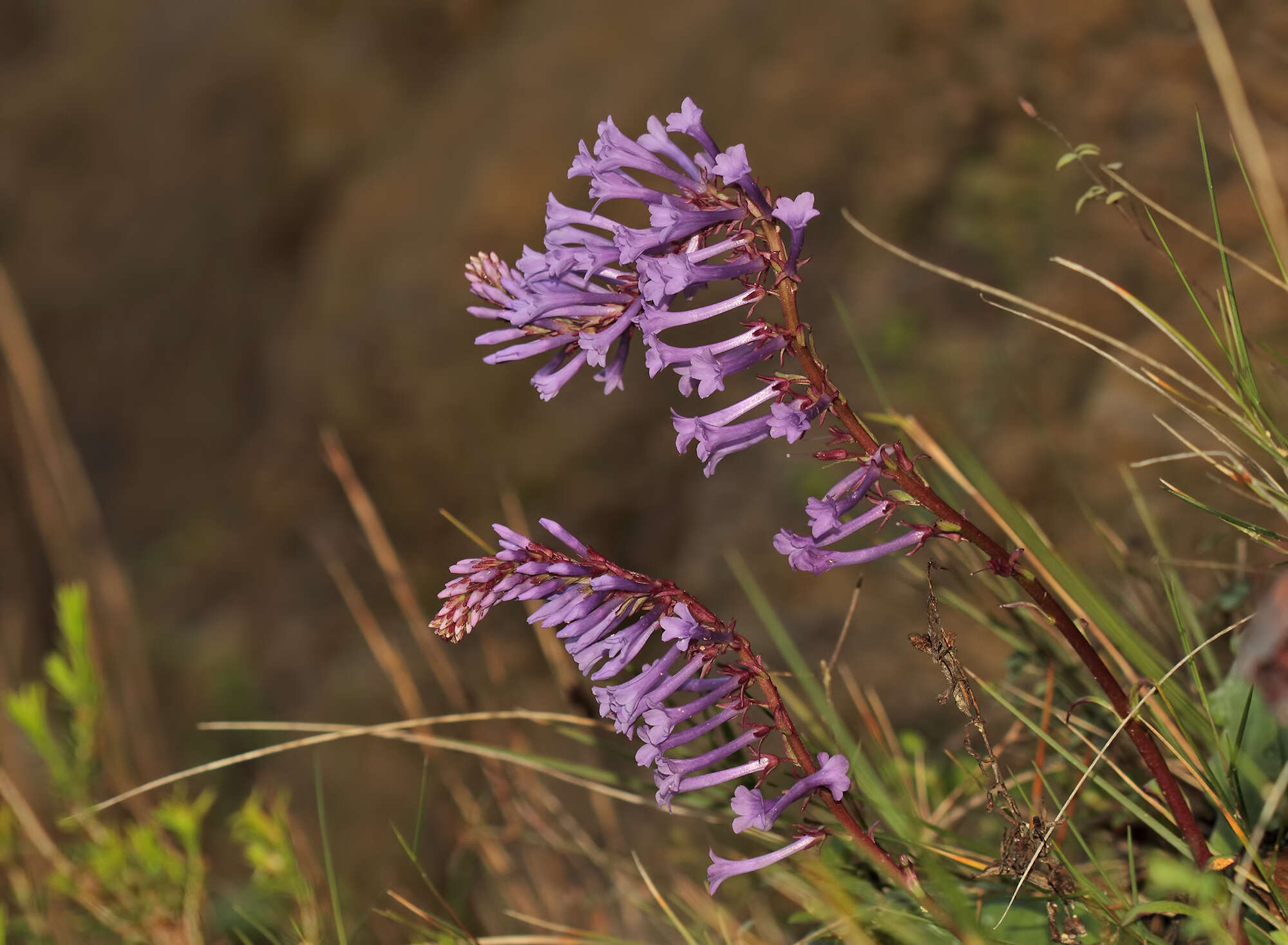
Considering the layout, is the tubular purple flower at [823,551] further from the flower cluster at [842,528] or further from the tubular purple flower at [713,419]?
the tubular purple flower at [713,419]

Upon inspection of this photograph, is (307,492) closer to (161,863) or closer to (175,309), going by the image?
(175,309)

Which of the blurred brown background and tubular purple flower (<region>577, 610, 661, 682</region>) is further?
the blurred brown background

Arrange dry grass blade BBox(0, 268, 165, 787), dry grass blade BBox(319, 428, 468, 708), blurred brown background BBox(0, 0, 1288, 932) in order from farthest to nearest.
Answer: blurred brown background BBox(0, 0, 1288, 932)
dry grass blade BBox(0, 268, 165, 787)
dry grass blade BBox(319, 428, 468, 708)

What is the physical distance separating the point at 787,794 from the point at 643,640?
0.29 metres

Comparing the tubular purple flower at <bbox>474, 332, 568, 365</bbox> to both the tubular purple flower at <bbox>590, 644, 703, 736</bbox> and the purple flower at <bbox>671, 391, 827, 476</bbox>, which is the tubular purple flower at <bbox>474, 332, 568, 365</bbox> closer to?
the purple flower at <bbox>671, 391, 827, 476</bbox>

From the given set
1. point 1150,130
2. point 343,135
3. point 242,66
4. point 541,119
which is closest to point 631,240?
point 1150,130

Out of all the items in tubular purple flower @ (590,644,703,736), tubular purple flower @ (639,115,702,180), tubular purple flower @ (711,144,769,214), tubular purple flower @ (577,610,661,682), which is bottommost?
tubular purple flower @ (590,644,703,736)

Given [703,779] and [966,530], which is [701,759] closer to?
[703,779]

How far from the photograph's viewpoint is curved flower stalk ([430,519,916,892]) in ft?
4.57

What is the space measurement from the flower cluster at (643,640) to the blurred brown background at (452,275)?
979 millimetres

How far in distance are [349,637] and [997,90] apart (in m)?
4.73

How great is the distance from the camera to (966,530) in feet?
4.48

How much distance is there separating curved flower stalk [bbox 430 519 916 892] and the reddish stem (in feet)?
1.03

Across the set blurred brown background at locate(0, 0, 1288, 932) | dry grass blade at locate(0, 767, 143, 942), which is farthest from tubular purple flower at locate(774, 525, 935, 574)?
dry grass blade at locate(0, 767, 143, 942)
